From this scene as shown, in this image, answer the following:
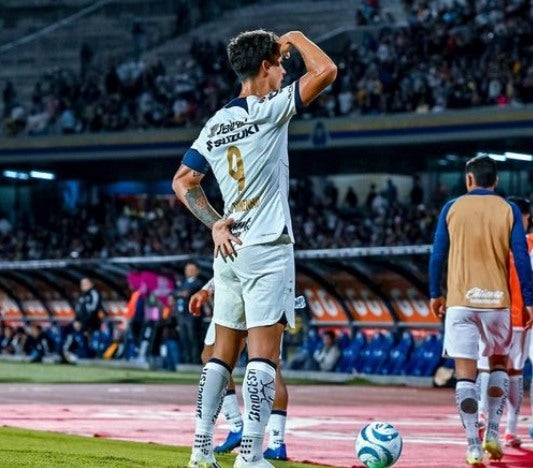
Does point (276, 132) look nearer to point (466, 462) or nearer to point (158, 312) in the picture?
point (466, 462)

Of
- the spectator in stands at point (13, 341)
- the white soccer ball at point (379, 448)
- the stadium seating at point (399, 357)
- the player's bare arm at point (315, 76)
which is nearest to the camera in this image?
the player's bare arm at point (315, 76)

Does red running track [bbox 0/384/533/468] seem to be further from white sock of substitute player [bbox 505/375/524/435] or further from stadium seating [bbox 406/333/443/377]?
stadium seating [bbox 406/333/443/377]

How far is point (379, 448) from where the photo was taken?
8.40 meters

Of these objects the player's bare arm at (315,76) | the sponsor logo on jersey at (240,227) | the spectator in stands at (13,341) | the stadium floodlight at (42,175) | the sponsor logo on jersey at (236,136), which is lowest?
the spectator in stands at (13,341)

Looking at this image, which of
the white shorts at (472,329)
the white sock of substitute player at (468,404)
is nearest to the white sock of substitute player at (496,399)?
the white shorts at (472,329)

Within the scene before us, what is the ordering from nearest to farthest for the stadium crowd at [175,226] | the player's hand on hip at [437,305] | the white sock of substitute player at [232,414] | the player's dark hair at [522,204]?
the player's hand on hip at [437,305] → the white sock of substitute player at [232,414] → the player's dark hair at [522,204] → the stadium crowd at [175,226]

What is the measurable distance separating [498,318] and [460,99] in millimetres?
26534

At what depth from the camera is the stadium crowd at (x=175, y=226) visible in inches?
1411

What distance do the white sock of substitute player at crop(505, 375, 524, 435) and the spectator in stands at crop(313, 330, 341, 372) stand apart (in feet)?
42.5

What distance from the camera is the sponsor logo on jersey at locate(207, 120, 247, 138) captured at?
7.62 m

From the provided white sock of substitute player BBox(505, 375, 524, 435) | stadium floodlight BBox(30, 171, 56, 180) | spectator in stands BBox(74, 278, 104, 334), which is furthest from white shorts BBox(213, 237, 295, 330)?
stadium floodlight BBox(30, 171, 56, 180)

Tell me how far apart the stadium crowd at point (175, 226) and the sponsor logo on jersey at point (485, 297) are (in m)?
23.6

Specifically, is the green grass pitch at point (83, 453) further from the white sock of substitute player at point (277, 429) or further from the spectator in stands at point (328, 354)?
the spectator in stands at point (328, 354)

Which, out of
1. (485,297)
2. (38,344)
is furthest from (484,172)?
(38,344)
